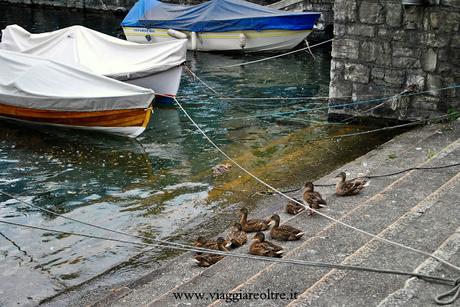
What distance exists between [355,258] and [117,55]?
12660 mm

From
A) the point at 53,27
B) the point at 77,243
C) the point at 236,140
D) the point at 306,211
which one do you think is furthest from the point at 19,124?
the point at 53,27

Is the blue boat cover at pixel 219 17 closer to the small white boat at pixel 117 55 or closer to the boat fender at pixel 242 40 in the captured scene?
the boat fender at pixel 242 40

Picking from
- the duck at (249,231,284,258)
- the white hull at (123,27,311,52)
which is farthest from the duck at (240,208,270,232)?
the white hull at (123,27,311,52)

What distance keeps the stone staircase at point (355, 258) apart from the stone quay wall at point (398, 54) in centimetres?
291

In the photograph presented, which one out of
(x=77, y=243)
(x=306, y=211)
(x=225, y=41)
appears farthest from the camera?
(x=225, y=41)

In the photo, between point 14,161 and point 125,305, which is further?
point 14,161

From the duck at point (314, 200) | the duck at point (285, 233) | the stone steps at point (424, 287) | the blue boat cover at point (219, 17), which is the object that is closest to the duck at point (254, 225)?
the duck at point (285, 233)

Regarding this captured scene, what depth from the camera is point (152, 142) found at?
526 inches

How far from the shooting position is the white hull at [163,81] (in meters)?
15.7

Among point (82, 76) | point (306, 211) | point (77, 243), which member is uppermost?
point (82, 76)

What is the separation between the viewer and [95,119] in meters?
13.6

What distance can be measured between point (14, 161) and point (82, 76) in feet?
9.51

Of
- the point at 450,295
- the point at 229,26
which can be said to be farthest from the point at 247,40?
the point at 450,295

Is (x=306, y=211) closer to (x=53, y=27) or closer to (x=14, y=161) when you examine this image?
(x=14, y=161)
